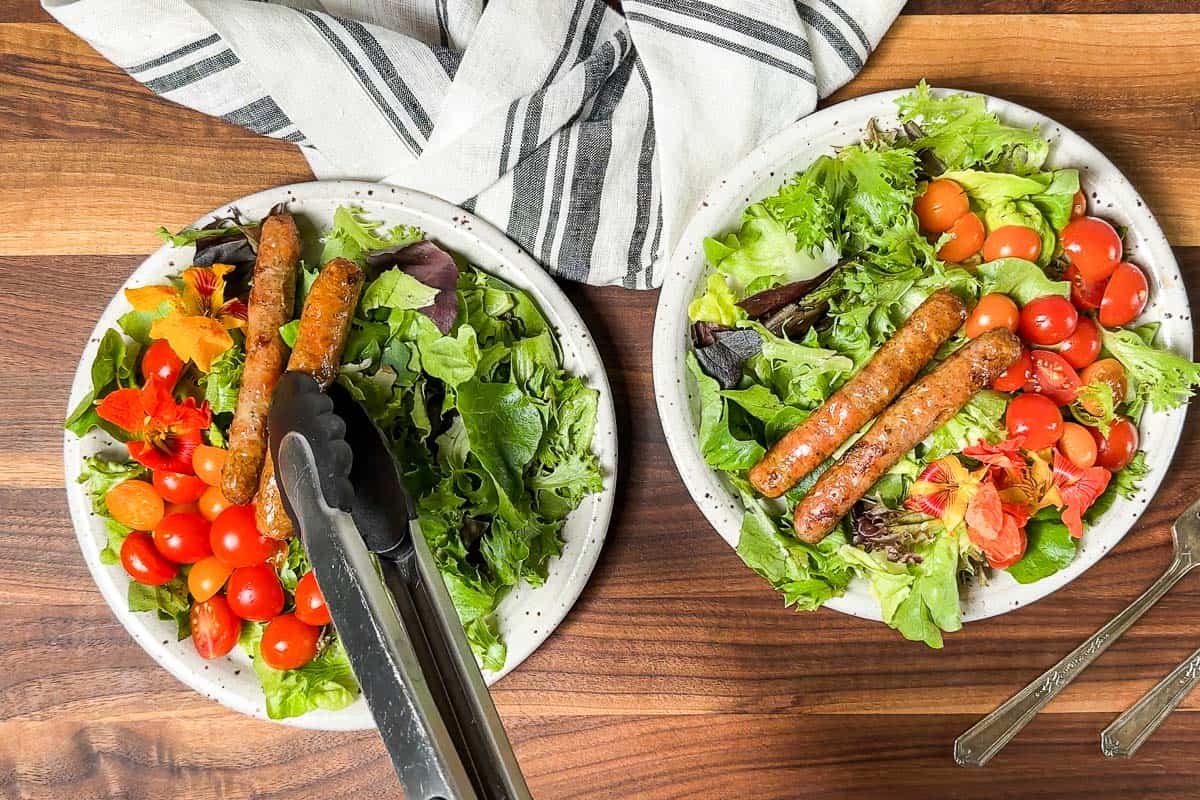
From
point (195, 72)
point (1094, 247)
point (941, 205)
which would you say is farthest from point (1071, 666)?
point (195, 72)

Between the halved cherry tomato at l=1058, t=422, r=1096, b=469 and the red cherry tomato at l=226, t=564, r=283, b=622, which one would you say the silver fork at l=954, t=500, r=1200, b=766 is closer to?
the halved cherry tomato at l=1058, t=422, r=1096, b=469

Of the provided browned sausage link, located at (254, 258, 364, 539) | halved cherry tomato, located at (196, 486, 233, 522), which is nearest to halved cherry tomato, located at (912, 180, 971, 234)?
browned sausage link, located at (254, 258, 364, 539)

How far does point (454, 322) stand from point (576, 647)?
725mm

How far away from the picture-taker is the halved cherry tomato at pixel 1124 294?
1696 mm

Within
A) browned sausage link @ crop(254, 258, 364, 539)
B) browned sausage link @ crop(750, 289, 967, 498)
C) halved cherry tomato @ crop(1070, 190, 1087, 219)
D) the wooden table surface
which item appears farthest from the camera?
the wooden table surface

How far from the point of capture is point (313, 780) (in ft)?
6.31

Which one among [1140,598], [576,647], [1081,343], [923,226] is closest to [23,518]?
[576,647]

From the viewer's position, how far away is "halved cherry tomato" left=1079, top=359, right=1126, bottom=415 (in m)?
1.72

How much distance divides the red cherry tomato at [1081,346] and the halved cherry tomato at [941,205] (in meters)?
0.31

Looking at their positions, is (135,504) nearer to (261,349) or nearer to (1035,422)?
(261,349)

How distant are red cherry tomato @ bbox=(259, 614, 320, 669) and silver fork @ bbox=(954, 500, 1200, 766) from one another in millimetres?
1328

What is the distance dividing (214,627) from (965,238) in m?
1.57

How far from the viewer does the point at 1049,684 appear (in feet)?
6.23

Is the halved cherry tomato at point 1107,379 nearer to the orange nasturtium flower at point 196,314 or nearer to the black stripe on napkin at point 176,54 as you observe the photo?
the orange nasturtium flower at point 196,314
